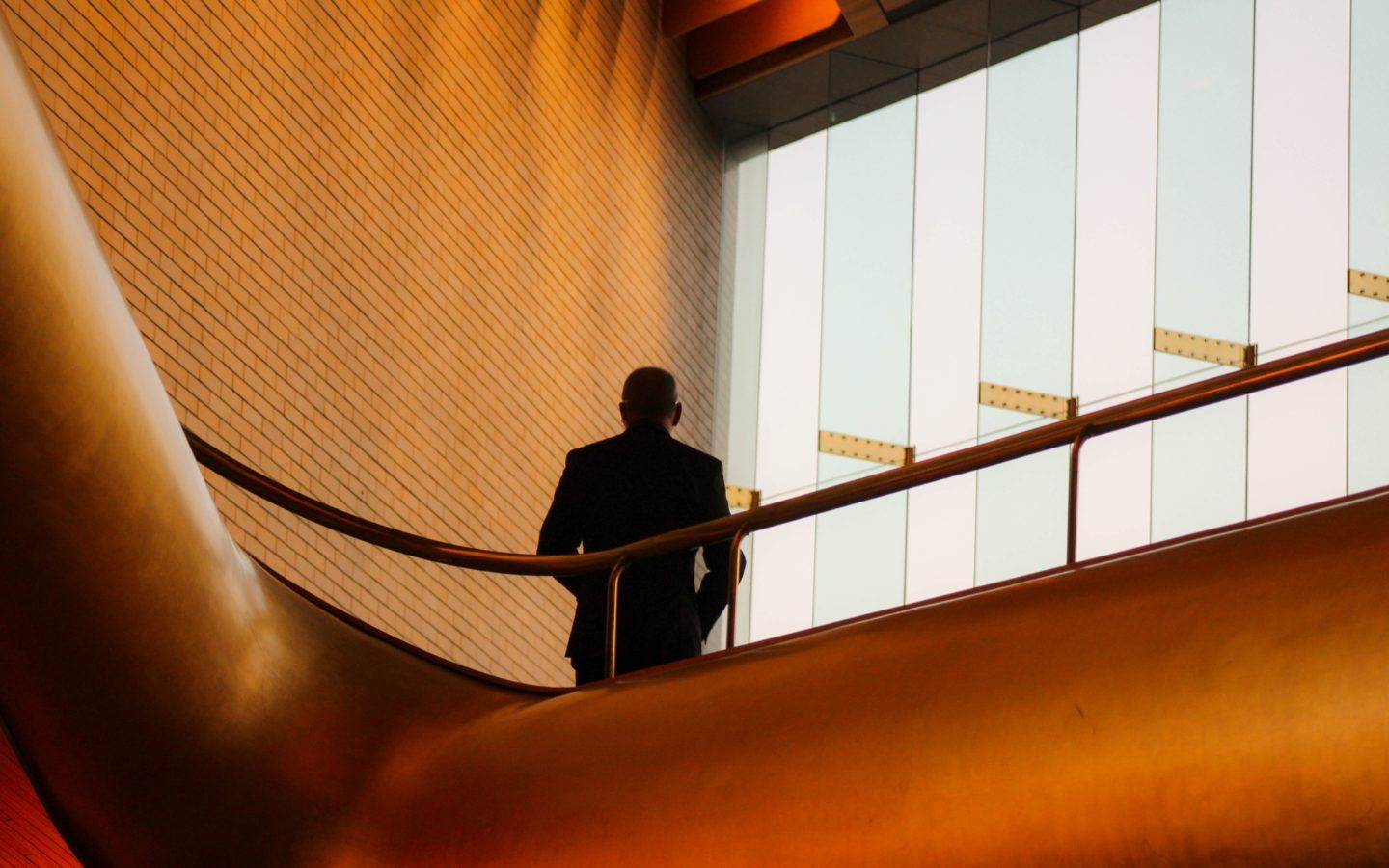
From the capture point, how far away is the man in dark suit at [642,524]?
626cm

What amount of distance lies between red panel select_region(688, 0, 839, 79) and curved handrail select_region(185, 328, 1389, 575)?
8.78 m

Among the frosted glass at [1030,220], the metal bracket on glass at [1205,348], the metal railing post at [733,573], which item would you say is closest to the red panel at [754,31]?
the frosted glass at [1030,220]

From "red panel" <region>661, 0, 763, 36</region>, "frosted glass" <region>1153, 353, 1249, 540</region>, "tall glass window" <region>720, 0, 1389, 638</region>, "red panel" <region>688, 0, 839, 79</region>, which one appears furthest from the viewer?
"red panel" <region>688, 0, 839, 79</region>

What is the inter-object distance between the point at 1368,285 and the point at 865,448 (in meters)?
3.83

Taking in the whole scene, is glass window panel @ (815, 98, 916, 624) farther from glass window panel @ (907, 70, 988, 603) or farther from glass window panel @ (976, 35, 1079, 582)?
glass window panel @ (976, 35, 1079, 582)

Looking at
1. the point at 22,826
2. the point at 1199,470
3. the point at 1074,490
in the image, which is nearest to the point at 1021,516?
the point at 1199,470

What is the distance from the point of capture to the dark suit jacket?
20.5 ft

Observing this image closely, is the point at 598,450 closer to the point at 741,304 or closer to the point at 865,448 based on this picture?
the point at 865,448

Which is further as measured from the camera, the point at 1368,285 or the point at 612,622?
the point at 1368,285

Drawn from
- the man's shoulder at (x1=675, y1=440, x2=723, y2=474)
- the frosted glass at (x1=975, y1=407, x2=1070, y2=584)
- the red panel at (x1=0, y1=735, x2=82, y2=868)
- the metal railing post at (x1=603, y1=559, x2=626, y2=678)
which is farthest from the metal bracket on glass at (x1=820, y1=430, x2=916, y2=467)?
the metal railing post at (x1=603, y1=559, x2=626, y2=678)

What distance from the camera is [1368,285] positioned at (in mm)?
12008

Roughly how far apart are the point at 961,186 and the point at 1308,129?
263 centimetres

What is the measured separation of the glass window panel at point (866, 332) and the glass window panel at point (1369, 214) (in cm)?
329

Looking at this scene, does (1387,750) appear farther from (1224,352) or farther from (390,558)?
(1224,352)
